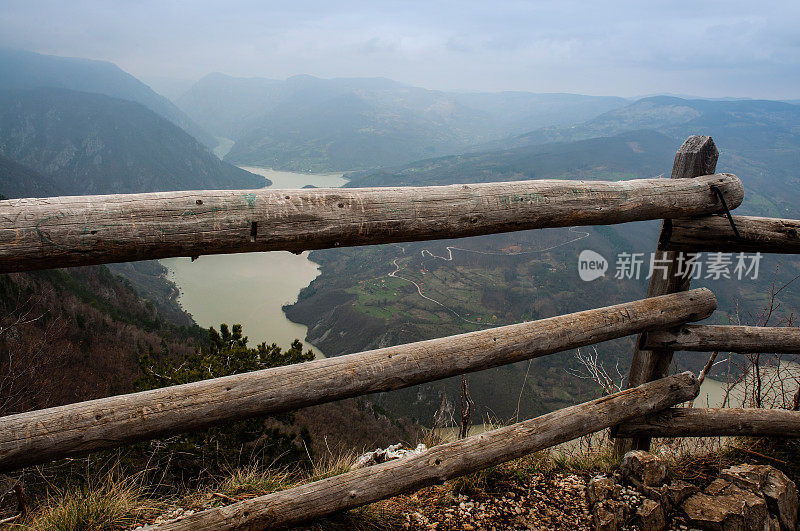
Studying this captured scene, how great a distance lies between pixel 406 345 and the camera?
1.96 metres

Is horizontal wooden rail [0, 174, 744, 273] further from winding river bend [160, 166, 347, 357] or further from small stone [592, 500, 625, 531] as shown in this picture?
winding river bend [160, 166, 347, 357]

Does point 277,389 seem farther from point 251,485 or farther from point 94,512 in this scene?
point 94,512

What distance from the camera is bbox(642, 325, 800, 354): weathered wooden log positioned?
259 centimetres

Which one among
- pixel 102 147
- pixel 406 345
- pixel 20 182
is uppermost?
pixel 102 147

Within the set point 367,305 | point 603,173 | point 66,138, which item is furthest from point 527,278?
point 66,138

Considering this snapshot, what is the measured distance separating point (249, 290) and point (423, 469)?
67663 millimetres

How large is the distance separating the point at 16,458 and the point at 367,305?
60.7 meters

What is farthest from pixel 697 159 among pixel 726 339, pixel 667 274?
pixel 726 339

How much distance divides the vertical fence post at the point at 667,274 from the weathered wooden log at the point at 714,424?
0.48 feet

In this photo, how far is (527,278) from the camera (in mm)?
73000

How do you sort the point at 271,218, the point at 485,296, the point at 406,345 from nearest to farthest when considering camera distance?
the point at 271,218, the point at 406,345, the point at 485,296

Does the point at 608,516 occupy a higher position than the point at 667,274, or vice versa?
the point at 667,274

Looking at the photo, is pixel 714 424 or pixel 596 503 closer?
pixel 596 503

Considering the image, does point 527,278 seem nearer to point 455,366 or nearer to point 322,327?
point 322,327
